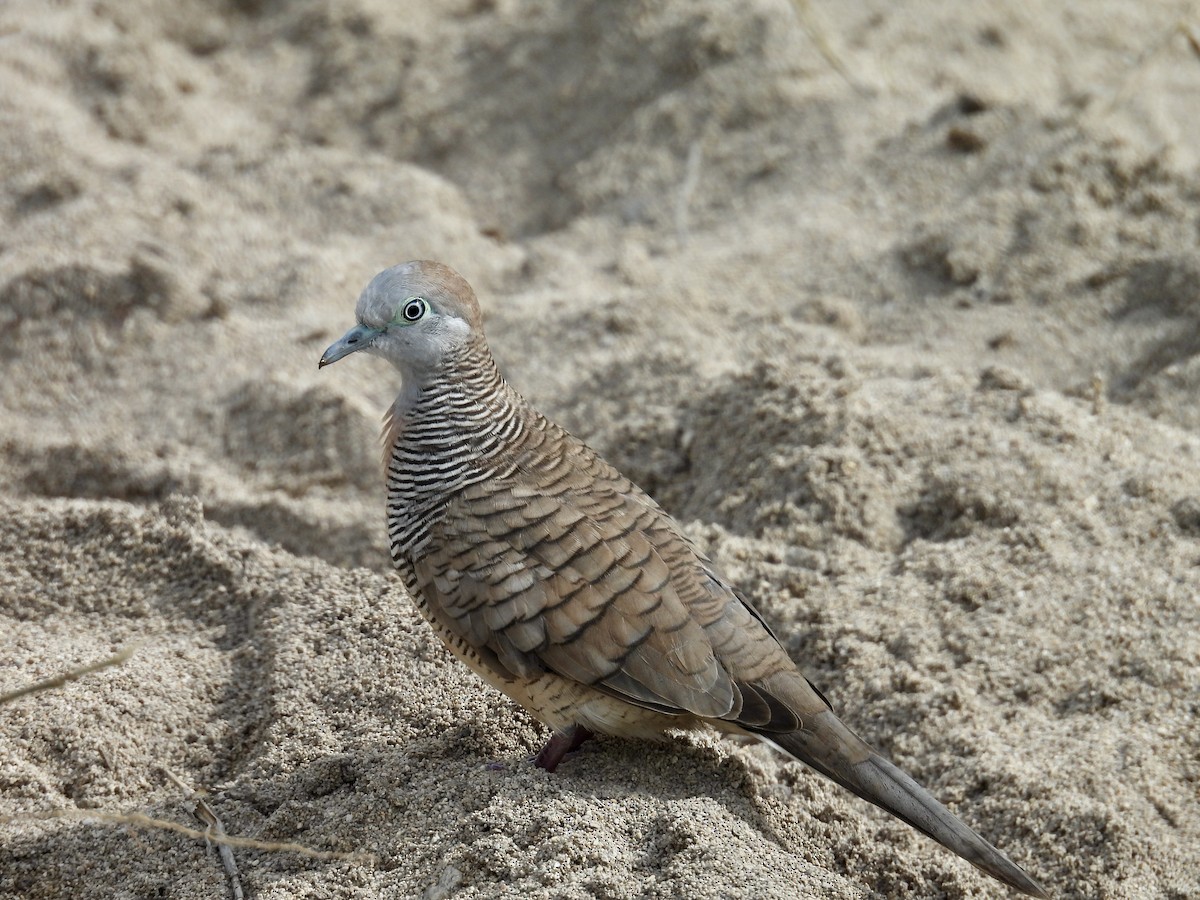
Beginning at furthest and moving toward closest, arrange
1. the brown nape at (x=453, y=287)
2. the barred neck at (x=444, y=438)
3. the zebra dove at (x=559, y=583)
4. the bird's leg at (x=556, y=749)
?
the brown nape at (x=453, y=287) → the barred neck at (x=444, y=438) → the bird's leg at (x=556, y=749) → the zebra dove at (x=559, y=583)

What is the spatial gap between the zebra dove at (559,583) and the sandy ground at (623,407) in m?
0.25

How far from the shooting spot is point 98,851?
3.21 m

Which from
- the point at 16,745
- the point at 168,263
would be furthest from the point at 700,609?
the point at 168,263

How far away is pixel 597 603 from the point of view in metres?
3.28

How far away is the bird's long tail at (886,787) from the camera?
3029 mm

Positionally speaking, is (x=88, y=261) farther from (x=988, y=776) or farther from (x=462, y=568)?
(x=988, y=776)

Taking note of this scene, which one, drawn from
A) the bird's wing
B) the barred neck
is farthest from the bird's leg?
Answer: the barred neck

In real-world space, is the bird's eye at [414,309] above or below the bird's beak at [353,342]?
above

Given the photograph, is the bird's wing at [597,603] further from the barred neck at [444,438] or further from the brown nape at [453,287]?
the brown nape at [453,287]

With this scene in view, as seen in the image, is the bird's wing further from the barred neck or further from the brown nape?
the brown nape

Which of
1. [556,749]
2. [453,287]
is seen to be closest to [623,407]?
[453,287]

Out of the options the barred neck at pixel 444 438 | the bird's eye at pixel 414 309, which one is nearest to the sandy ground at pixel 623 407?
the barred neck at pixel 444 438

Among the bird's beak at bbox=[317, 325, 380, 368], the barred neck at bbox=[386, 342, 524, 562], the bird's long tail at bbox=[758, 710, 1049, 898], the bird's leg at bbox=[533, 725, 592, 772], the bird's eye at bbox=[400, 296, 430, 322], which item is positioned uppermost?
the bird's eye at bbox=[400, 296, 430, 322]

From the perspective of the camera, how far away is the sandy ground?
336 centimetres
